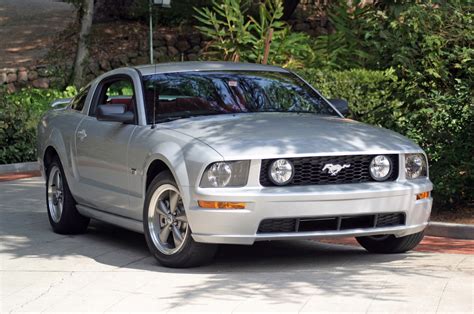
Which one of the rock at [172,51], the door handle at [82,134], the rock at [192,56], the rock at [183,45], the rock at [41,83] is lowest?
the rock at [41,83]

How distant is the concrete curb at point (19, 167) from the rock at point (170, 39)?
532 inches

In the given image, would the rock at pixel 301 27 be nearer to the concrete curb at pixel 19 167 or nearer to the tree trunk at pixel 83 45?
the tree trunk at pixel 83 45

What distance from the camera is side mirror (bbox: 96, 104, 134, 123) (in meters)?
9.98

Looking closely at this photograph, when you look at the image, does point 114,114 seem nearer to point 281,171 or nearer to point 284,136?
point 284,136

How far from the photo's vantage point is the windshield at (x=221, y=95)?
1009 centimetres

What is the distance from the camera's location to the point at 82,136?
35.7ft

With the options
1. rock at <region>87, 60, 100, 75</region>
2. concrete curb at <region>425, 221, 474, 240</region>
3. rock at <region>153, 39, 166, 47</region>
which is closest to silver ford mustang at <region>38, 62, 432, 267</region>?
concrete curb at <region>425, 221, 474, 240</region>

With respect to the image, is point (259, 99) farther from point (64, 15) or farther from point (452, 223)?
point (64, 15)

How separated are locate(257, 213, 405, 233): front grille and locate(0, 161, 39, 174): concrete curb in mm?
10089

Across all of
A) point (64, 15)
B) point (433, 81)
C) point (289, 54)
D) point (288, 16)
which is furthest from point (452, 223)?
point (64, 15)

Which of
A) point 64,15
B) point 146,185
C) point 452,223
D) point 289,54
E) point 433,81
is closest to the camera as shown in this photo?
point 146,185

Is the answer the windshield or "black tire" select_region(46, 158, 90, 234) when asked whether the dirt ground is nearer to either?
"black tire" select_region(46, 158, 90, 234)

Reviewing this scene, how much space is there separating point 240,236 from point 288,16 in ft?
76.8

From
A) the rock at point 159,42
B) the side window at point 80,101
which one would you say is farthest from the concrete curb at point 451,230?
the rock at point 159,42
